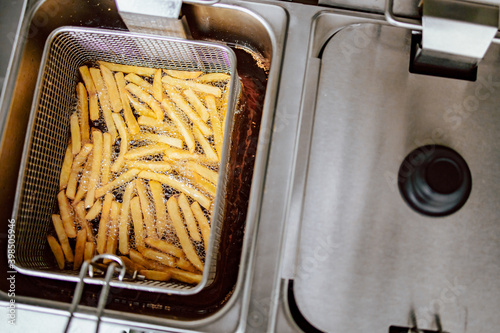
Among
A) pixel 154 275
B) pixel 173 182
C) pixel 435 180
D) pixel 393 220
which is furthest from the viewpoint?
pixel 173 182

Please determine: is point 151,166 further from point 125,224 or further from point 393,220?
point 393,220

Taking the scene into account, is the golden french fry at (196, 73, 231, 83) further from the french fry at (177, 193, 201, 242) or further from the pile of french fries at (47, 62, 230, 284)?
the french fry at (177, 193, 201, 242)

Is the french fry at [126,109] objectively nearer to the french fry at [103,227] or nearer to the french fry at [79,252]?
the french fry at [103,227]

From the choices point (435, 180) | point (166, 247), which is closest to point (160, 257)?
point (166, 247)

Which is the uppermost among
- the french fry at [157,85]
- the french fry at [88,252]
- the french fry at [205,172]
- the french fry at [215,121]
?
the french fry at [157,85]

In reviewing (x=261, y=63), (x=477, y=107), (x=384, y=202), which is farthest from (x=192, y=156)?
(x=477, y=107)

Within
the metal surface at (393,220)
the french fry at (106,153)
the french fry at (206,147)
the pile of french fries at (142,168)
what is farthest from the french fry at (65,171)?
the metal surface at (393,220)

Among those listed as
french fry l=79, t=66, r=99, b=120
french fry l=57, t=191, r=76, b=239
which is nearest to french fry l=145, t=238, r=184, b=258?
french fry l=57, t=191, r=76, b=239
